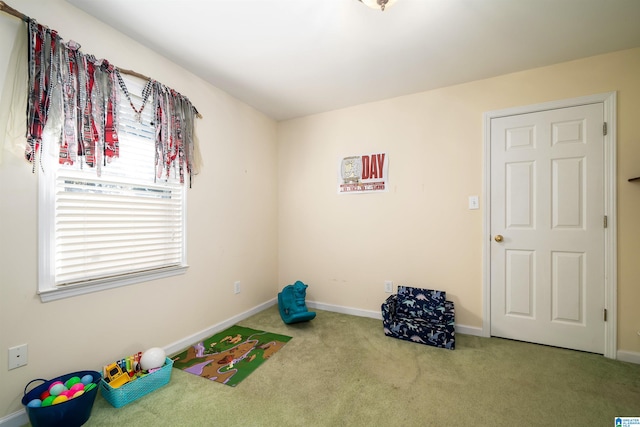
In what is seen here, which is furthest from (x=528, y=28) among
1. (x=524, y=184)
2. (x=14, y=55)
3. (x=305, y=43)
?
(x=14, y=55)

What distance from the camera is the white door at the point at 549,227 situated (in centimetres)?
214

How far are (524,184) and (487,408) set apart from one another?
1.84m

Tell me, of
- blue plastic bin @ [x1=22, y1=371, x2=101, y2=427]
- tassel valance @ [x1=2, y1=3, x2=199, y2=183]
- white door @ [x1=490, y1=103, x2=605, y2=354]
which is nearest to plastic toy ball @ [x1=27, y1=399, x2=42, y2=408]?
blue plastic bin @ [x1=22, y1=371, x2=101, y2=427]

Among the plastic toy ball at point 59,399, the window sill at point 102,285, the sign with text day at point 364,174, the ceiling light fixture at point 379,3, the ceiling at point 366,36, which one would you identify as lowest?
the plastic toy ball at point 59,399

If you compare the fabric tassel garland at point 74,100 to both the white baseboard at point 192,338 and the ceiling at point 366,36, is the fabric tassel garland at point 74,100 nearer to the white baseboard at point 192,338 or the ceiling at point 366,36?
the ceiling at point 366,36

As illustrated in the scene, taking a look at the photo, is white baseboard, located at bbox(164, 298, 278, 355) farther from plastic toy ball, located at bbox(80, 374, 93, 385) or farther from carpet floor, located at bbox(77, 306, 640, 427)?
plastic toy ball, located at bbox(80, 374, 93, 385)

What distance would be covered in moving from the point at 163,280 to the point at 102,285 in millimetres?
427

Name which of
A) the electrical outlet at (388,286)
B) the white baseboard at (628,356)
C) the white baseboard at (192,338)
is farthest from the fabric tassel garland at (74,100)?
the white baseboard at (628,356)

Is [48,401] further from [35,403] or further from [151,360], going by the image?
[151,360]

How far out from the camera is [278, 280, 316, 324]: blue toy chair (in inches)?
106

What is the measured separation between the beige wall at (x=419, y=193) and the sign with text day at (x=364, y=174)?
3.2 inches

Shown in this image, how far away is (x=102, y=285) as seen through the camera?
176cm

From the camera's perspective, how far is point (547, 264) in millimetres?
2281

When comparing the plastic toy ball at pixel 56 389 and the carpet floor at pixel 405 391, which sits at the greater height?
the plastic toy ball at pixel 56 389
